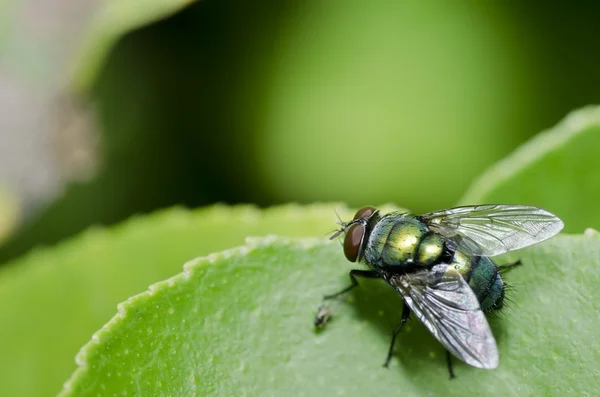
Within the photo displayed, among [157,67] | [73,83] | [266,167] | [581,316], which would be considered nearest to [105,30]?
[73,83]

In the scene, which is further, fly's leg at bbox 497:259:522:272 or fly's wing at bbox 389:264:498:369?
fly's leg at bbox 497:259:522:272

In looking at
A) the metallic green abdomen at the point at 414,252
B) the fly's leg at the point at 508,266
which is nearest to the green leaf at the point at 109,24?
the metallic green abdomen at the point at 414,252

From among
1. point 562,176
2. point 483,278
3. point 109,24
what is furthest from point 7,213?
point 562,176

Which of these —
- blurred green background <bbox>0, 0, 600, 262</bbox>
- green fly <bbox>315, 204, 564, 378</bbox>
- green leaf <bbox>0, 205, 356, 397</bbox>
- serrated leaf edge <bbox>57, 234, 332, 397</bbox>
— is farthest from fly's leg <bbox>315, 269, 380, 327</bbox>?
blurred green background <bbox>0, 0, 600, 262</bbox>

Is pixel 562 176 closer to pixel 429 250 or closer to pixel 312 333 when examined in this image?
pixel 429 250

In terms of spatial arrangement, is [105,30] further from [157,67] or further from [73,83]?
[157,67]

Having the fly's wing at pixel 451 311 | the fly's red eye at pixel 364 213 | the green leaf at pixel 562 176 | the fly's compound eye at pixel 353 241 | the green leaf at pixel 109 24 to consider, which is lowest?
the fly's wing at pixel 451 311

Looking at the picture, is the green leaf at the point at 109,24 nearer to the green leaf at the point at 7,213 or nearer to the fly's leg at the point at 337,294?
the green leaf at the point at 7,213

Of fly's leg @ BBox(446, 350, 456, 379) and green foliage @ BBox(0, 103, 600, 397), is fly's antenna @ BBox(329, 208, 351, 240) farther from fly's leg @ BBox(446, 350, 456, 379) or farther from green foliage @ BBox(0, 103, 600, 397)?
fly's leg @ BBox(446, 350, 456, 379)
